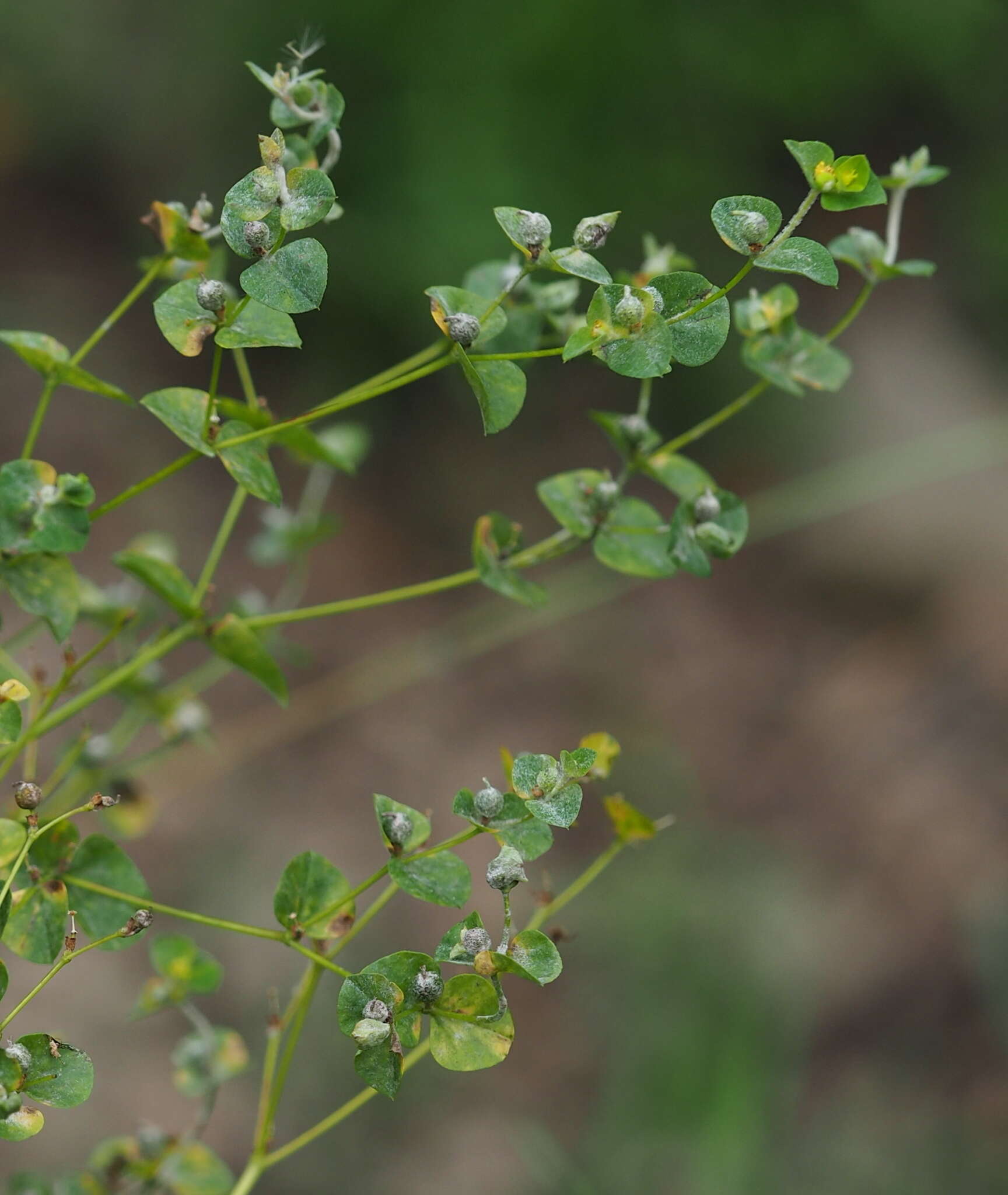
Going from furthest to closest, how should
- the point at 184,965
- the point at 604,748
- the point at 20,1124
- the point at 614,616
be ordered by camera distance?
the point at 614,616
the point at 184,965
the point at 604,748
the point at 20,1124

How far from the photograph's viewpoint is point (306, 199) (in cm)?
38

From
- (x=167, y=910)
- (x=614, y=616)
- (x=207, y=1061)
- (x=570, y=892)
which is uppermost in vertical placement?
(x=167, y=910)

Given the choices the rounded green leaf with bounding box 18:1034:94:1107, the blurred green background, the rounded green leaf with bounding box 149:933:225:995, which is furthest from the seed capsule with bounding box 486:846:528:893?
the blurred green background

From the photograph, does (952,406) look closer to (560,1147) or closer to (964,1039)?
(964,1039)

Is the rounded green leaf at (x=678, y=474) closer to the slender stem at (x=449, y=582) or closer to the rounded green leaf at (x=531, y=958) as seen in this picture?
the slender stem at (x=449, y=582)

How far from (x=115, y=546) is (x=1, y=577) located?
1.48 meters

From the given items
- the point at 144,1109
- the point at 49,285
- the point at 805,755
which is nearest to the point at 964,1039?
the point at 805,755

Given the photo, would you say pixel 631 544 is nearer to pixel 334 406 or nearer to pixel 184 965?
pixel 334 406

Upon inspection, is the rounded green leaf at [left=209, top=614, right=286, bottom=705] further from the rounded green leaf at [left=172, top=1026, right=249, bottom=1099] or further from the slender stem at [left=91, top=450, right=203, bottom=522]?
the rounded green leaf at [left=172, top=1026, right=249, bottom=1099]

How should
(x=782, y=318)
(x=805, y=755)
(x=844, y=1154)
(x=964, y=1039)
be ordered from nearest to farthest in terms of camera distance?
(x=782, y=318)
(x=844, y=1154)
(x=964, y=1039)
(x=805, y=755)

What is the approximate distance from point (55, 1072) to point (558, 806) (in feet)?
0.52

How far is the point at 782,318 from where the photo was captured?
50 centimetres

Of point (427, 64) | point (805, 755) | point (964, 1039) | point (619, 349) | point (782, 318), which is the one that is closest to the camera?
point (619, 349)

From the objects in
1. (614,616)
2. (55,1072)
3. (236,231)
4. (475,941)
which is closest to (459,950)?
(475,941)
